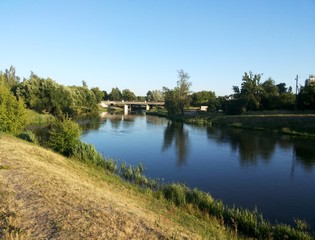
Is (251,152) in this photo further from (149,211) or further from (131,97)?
(131,97)

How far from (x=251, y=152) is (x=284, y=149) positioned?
489 centimetres

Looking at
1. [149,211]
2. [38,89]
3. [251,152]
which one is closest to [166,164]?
[251,152]

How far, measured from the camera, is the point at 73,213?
935cm

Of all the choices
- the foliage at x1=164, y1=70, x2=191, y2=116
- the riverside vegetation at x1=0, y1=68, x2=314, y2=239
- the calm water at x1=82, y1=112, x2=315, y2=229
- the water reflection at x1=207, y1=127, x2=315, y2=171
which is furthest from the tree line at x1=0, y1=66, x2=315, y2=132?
the riverside vegetation at x1=0, y1=68, x2=314, y2=239

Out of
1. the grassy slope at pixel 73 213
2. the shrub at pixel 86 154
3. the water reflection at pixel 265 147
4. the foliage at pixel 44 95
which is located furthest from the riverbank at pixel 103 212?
the foliage at pixel 44 95

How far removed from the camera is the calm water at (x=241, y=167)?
1750cm

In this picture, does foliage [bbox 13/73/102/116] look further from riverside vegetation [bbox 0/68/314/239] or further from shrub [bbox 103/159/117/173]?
riverside vegetation [bbox 0/68/314/239]

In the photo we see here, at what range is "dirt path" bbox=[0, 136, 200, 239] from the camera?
823cm

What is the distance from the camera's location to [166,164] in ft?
87.9

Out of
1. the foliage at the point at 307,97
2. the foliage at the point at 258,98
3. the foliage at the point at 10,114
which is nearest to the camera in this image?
the foliage at the point at 10,114

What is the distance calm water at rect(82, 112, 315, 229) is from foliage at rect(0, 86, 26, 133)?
30.1 feet

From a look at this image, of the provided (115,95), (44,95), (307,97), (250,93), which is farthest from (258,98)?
(115,95)

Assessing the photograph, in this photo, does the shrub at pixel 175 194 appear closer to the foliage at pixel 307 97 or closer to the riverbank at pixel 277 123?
the riverbank at pixel 277 123

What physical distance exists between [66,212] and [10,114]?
25423 mm
